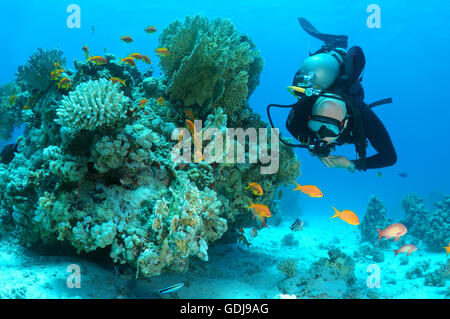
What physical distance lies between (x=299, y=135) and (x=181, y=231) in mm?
2324

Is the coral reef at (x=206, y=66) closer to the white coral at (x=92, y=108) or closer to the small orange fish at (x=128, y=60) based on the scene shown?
the small orange fish at (x=128, y=60)

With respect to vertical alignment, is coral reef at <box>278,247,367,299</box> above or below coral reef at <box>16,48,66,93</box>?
below

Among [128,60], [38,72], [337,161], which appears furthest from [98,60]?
[337,161]

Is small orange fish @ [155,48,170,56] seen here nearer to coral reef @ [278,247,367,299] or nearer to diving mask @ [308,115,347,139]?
diving mask @ [308,115,347,139]

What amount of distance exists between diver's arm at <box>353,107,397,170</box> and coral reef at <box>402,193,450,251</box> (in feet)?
25.2

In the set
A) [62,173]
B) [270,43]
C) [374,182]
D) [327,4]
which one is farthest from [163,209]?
[374,182]

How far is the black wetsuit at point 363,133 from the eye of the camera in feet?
12.3

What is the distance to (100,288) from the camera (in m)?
3.51

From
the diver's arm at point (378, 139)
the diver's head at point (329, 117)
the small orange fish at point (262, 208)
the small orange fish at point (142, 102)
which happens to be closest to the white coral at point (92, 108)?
the small orange fish at point (142, 102)

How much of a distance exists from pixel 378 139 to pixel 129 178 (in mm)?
3757

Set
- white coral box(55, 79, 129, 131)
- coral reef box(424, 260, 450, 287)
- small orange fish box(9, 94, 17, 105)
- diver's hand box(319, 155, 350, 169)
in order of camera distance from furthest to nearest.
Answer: small orange fish box(9, 94, 17, 105), coral reef box(424, 260, 450, 287), diver's hand box(319, 155, 350, 169), white coral box(55, 79, 129, 131)

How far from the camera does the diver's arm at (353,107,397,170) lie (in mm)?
3740

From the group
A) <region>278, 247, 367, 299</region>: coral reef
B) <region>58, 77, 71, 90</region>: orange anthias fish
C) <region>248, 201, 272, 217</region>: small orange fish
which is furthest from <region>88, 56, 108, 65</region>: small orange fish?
<region>278, 247, 367, 299</region>: coral reef

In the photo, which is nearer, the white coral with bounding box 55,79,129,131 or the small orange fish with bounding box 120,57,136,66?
the white coral with bounding box 55,79,129,131
